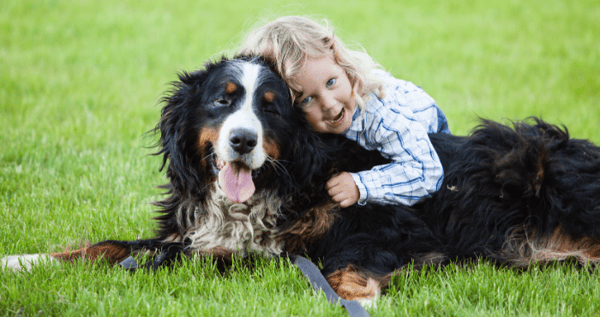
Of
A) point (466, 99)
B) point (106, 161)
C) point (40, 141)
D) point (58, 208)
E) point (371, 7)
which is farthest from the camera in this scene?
point (371, 7)

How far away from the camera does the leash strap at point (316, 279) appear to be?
2418 millimetres

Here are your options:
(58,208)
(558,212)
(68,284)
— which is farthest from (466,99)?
(68,284)

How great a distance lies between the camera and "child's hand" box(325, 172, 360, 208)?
10.2 ft

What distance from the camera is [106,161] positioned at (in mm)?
4918

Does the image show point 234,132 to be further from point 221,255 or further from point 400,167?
point 400,167

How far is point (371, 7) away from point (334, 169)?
11.0m

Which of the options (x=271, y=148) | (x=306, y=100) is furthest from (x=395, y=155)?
(x=271, y=148)

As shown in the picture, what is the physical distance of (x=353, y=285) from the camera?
2756 millimetres

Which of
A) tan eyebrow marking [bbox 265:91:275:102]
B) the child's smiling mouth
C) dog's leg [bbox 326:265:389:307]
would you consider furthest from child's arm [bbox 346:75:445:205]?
tan eyebrow marking [bbox 265:91:275:102]

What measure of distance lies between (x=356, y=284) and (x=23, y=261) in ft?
6.20

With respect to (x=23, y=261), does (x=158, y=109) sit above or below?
above

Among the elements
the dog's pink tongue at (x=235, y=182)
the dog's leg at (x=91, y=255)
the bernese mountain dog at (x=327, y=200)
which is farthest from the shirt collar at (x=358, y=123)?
the dog's leg at (x=91, y=255)

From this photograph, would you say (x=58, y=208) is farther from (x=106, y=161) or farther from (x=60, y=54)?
(x=60, y=54)

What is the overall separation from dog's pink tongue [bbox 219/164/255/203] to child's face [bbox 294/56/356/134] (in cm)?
55
